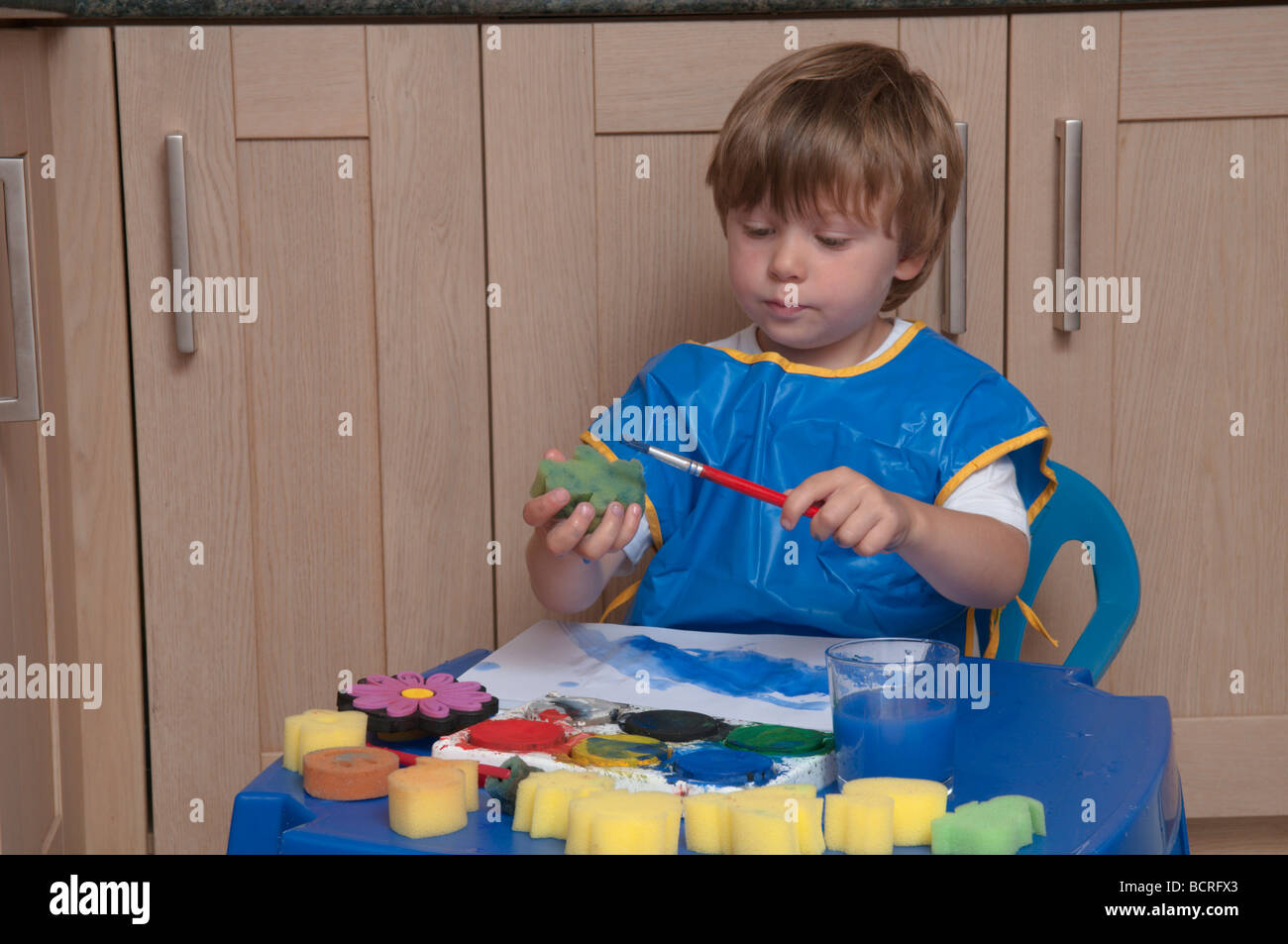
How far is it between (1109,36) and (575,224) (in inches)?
24.7

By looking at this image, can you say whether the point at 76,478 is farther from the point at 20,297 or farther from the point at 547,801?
the point at 547,801

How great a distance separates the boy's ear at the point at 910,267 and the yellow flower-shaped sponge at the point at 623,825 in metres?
0.78

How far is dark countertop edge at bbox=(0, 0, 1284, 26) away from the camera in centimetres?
146

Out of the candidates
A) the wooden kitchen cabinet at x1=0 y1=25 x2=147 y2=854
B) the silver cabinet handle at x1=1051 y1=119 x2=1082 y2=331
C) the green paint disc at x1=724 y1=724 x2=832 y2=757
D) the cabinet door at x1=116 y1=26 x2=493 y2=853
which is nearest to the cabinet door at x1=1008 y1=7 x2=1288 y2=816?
the silver cabinet handle at x1=1051 y1=119 x2=1082 y2=331

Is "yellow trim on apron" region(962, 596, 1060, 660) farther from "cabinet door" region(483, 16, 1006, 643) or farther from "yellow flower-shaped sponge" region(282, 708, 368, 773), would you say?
"yellow flower-shaped sponge" region(282, 708, 368, 773)

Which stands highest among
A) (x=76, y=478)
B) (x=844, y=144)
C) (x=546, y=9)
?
(x=546, y=9)

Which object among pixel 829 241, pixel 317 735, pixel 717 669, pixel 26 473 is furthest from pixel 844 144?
pixel 26 473

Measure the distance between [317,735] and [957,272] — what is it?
1.02 meters

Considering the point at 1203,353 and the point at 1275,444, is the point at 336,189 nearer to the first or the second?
the point at 1203,353

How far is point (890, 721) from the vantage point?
728 millimetres

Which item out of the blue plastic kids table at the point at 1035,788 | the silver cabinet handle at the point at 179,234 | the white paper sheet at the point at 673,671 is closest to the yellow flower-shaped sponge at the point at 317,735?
the blue plastic kids table at the point at 1035,788

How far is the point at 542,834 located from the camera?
0.66 m

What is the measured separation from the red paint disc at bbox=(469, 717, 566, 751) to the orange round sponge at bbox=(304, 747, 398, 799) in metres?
0.06
